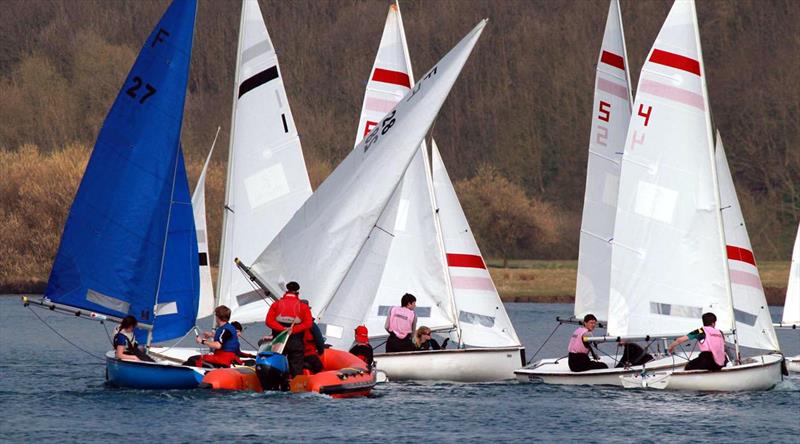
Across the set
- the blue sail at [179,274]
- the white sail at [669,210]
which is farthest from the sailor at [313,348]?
the white sail at [669,210]

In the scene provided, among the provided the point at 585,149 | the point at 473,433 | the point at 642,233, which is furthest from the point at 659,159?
the point at 585,149

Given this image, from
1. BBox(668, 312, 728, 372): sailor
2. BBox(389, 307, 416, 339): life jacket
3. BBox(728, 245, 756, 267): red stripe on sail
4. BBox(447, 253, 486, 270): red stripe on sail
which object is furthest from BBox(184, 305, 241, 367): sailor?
BBox(728, 245, 756, 267): red stripe on sail

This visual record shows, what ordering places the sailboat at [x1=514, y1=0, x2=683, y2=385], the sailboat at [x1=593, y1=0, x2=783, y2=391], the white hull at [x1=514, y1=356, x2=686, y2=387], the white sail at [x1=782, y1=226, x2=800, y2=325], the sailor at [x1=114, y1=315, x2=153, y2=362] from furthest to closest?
the white sail at [x1=782, y1=226, x2=800, y2=325], the sailboat at [x1=514, y1=0, x2=683, y2=385], the sailboat at [x1=593, y1=0, x2=783, y2=391], the white hull at [x1=514, y1=356, x2=686, y2=387], the sailor at [x1=114, y1=315, x2=153, y2=362]

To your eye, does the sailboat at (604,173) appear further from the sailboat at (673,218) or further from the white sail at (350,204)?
the white sail at (350,204)

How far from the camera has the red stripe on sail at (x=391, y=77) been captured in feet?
103

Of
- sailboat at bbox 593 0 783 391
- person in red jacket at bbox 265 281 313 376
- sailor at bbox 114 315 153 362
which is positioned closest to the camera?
person in red jacket at bbox 265 281 313 376

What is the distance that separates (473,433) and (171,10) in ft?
30.5

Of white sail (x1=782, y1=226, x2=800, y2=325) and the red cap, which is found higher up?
white sail (x1=782, y1=226, x2=800, y2=325)

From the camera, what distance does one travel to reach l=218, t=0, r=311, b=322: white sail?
29.0 meters

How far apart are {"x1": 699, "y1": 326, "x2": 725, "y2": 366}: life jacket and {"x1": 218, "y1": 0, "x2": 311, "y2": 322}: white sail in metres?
8.20

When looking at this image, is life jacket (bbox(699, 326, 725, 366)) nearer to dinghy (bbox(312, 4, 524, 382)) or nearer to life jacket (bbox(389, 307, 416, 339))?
dinghy (bbox(312, 4, 524, 382))

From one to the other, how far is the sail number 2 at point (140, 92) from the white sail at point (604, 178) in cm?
924

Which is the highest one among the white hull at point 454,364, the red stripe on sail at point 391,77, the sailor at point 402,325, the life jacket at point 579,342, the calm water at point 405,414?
the red stripe on sail at point 391,77

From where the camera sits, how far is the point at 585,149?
98562mm
